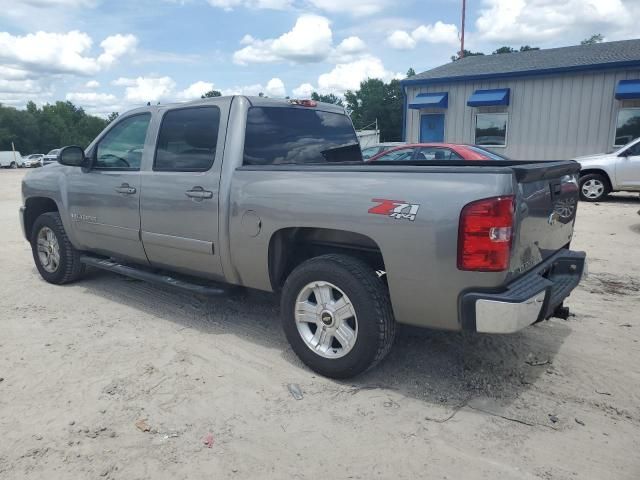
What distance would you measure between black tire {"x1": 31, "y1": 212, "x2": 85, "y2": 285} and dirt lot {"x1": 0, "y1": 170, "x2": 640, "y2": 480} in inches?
29.7

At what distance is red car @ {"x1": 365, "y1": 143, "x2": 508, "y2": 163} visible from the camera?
391 inches

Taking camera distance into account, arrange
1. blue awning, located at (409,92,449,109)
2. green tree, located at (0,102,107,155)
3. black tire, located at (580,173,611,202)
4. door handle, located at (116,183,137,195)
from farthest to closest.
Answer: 1. green tree, located at (0,102,107,155)
2. blue awning, located at (409,92,449,109)
3. black tire, located at (580,173,611,202)
4. door handle, located at (116,183,137,195)

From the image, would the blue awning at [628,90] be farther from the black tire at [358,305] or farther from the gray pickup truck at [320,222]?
the black tire at [358,305]

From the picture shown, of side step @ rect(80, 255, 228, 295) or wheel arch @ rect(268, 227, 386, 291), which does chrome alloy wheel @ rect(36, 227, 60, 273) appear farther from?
wheel arch @ rect(268, 227, 386, 291)

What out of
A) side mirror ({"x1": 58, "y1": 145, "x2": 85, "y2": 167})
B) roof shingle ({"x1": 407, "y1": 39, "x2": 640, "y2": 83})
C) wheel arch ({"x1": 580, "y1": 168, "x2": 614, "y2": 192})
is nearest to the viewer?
side mirror ({"x1": 58, "y1": 145, "x2": 85, "y2": 167})

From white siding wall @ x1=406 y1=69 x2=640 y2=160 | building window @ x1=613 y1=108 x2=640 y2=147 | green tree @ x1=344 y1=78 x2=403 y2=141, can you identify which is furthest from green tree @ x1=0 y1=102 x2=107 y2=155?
building window @ x1=613 y1=108 x2=640 y2=147

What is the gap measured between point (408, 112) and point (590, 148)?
6334 millimetres

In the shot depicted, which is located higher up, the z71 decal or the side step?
the z71 decal

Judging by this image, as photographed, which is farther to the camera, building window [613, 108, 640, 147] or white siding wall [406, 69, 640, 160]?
white siding wall [406, 69, 640, 160]

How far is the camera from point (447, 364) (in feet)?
12.5

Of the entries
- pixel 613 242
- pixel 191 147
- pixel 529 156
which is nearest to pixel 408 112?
pixel 529 156

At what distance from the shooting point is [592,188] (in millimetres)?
12750

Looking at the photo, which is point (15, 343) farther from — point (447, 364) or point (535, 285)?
point (535, 285)

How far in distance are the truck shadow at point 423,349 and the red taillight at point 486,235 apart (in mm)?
980
